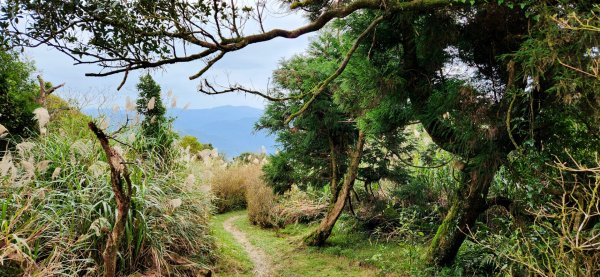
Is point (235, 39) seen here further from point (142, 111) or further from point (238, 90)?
point (142, 111)

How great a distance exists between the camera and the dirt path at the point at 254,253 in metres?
5.69

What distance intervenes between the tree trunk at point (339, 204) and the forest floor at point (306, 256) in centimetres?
17

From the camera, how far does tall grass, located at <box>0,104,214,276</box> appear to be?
371 cm

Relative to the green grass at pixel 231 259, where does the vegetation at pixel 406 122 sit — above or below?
above

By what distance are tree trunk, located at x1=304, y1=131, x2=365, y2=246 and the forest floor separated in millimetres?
175

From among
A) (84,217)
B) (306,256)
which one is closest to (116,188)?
(84,217)

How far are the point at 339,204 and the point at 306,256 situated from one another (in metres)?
0.95

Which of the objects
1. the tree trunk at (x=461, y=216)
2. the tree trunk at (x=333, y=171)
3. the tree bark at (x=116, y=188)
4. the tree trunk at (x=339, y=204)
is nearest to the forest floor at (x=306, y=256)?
the tree trunk at (x=339, y=204)

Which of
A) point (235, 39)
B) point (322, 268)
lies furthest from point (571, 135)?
point (322, 268)

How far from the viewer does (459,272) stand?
4.38 metres

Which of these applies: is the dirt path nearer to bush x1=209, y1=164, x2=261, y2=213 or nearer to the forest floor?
the forest floor

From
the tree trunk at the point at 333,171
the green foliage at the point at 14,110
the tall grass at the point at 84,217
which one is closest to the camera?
A: the tall grass at the point at 84,217

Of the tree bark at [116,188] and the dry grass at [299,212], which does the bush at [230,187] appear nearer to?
the dry grass at [299,212]

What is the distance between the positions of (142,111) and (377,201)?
14.3ft
